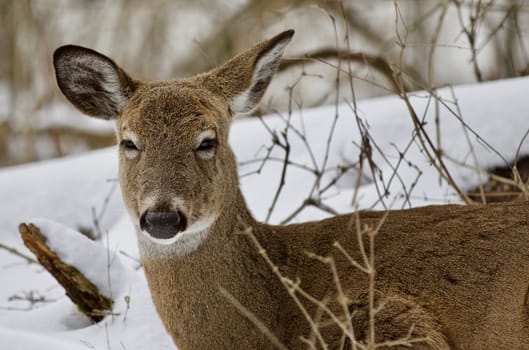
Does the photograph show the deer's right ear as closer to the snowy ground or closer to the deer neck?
the deer neck

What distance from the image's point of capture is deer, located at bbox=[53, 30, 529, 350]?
4035 mm

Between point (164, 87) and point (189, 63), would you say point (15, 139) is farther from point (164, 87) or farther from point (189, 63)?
point (164, 87)

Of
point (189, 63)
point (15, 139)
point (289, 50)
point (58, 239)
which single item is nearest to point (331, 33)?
point (289, 50)

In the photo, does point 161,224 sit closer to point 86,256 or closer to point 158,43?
point 86,256

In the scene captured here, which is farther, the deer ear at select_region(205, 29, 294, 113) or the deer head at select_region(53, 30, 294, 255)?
the deer ear at select_region(205, 29, 294, 113)

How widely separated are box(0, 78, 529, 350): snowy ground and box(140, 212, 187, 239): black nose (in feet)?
3.38

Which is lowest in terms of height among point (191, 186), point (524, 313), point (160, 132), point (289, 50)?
point (524, 313)

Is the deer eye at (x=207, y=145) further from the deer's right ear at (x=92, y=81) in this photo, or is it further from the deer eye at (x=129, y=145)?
the deer's right ear at (x=92, y=81)

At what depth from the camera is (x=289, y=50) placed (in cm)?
1149

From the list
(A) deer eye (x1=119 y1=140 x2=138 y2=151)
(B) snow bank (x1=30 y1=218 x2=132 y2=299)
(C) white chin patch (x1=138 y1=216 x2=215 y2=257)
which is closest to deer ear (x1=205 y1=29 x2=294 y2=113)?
(A) deer eye (x1=119 y1=140 x2=138 y2=151)

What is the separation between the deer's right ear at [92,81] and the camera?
4547 millimetres

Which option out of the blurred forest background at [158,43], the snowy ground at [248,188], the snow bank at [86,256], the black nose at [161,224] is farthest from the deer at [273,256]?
the blurred forest background at [158,43]

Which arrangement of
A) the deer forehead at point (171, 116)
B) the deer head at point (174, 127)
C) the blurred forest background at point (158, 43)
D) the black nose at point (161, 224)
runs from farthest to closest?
the blurred forest background at point (158, 43), the deer forehead at point (171, 116), the deer head at point (174, 127), the black nose at point (161, 224)

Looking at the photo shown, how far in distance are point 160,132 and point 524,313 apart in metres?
1.77
